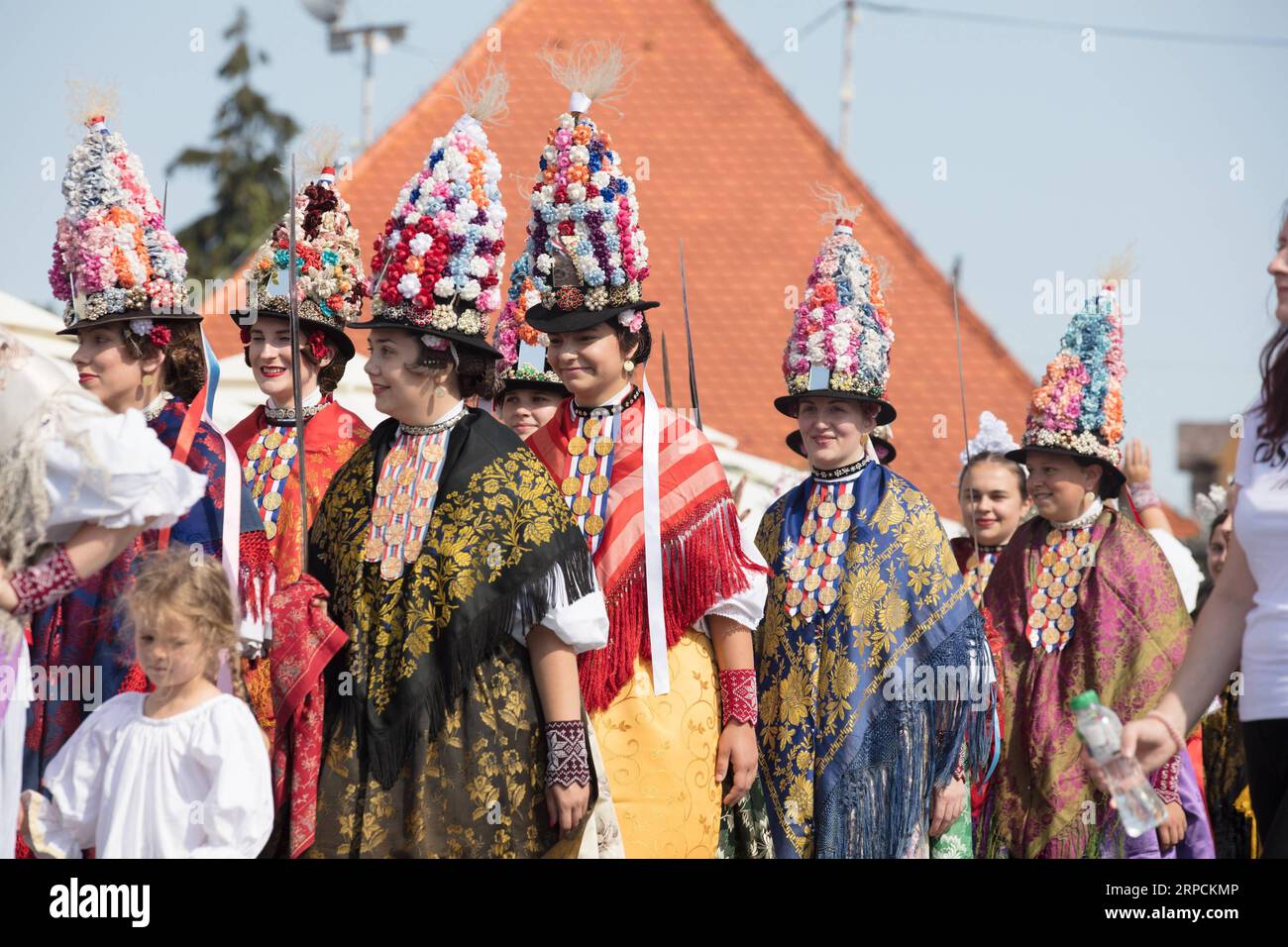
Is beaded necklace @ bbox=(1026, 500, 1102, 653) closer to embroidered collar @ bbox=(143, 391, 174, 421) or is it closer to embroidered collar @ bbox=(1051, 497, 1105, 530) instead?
embroidered collar @ bbox=(1051, 497, 1105, 530)

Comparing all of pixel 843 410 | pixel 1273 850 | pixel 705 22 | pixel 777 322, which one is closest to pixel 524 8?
pixel 705 22

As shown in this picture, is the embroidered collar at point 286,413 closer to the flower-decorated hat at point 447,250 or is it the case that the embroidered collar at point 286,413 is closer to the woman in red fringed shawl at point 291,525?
the woman in red fringed shawl at point 291,525

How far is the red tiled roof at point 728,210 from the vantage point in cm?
1797

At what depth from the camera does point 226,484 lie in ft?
16.5

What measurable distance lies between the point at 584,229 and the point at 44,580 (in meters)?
2.19

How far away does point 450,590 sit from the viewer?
453 cm

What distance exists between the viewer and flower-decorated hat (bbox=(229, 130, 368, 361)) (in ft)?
19.9

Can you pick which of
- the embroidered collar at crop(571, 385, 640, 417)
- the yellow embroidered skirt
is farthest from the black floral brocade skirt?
the embroidered collar at crop(571, 385, 640, 417)

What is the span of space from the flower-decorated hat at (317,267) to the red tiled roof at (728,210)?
10.4 m

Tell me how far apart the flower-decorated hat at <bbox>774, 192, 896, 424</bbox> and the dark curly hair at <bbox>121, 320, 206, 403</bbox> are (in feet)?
6.64

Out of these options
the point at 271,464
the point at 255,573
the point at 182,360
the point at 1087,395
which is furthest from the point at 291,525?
the point at 1087,395

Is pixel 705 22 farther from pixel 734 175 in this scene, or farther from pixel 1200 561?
pixel 1200 561

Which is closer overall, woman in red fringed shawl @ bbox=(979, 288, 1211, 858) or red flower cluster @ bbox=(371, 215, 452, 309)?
red flower cluster @ bbox=(371, 215, 452, 309)
